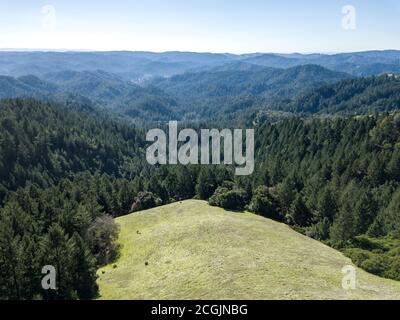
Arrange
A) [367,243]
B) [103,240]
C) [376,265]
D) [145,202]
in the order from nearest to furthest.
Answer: [376,265]
[103,240]
[367,243]
[145,202]

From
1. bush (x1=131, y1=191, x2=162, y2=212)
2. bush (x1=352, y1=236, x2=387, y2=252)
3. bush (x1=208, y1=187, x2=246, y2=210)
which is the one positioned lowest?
bush (x1=131, y1=191, x2=162, y2=212)

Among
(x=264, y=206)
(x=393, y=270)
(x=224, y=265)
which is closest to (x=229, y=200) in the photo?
(x=264, y=206)

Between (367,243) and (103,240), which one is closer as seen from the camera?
(103,240)

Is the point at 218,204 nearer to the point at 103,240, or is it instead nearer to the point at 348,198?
the point at 103,240

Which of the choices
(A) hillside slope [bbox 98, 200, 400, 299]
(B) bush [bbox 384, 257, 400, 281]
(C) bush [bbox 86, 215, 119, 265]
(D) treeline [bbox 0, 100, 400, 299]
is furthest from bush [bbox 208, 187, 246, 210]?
(B) bush [bbox 384, 257, 400, 281]

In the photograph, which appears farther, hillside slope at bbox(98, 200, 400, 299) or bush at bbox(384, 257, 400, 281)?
bush at bbox(384, 257, 400, 281)

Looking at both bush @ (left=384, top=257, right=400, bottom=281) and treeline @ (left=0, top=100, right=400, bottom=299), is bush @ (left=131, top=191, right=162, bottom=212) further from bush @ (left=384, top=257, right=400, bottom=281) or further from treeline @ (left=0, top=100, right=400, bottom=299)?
bush @ (left=384, top=257, right=400, bottom=281)

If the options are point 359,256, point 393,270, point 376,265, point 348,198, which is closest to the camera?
point 393,270
